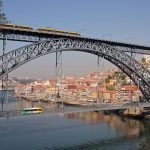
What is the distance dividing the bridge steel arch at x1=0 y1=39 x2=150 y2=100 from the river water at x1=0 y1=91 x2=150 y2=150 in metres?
6.18

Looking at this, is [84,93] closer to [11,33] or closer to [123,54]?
[123,54]

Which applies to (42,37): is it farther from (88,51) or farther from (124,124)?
(124,124)

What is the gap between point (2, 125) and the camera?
45.1 metres

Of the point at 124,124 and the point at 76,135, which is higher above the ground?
the point at 124,124

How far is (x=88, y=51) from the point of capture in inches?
1490

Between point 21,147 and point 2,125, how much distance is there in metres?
13.7

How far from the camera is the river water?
33.2 meters

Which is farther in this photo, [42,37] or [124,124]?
[124,124]

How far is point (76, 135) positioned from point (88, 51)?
8.67 m

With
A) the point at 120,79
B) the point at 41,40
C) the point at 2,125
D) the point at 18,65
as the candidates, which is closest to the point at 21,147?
the point at 18,65

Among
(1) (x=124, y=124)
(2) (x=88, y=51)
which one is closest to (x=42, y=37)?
(2) (x=88, y=51)

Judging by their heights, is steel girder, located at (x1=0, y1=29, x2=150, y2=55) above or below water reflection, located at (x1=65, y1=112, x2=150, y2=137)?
above

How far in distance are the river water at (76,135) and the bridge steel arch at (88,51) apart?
6.18 meters

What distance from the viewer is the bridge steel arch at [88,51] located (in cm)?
3102
